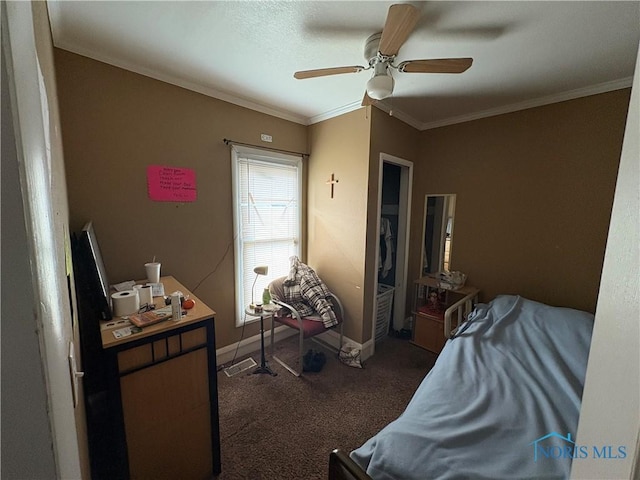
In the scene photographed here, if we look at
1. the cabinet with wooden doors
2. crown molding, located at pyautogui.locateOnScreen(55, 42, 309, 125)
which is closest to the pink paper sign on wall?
crown molding, located at pyautogui.locateOnScreen(55, 42, 309, 125)

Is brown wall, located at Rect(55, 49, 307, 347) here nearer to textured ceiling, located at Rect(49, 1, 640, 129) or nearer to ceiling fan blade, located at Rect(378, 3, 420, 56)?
textured ceiling, located at Rect(49, 1, 640, 129)

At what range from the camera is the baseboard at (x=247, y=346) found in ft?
7.97

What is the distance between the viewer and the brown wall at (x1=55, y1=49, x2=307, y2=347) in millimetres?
1661

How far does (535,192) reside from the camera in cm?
232

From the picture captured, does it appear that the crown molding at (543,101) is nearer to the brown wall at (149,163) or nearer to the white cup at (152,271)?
the brown wall at (149,163)

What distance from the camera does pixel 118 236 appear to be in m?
1.83

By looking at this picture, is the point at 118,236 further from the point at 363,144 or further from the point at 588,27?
the point at 588,27

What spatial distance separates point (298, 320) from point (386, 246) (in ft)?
4.71

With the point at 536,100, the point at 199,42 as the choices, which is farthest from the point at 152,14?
the point at 536,100

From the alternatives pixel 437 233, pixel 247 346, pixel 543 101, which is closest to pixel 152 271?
pixel 247 346

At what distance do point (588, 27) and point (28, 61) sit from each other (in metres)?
2.29

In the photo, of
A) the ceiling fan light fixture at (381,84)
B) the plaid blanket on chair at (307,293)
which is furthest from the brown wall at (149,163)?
the ceiling fan light fixture at (381,84)

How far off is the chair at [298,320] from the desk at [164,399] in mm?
960

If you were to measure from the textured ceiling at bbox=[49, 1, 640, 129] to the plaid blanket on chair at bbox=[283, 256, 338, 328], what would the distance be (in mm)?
1720
